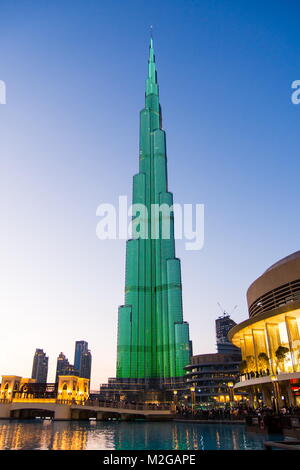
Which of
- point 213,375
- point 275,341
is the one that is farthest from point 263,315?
point 213,375

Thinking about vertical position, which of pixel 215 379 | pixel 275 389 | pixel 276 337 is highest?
pixel 276 337

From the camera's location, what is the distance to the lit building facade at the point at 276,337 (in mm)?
45219

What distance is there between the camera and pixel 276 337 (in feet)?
170

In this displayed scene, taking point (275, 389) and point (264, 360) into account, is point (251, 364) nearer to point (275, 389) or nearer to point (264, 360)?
point (264, 360)

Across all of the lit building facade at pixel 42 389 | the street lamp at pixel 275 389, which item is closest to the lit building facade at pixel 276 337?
the street lamp at pixel 275 389

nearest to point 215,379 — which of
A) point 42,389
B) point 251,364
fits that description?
point 42,389

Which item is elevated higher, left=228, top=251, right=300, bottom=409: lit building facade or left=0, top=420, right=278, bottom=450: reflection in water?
left=228, top=251, right=300, bottom=409: lit building facade

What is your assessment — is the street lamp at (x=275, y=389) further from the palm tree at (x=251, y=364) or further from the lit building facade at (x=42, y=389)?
the lit building facade at (x=42, y=389)

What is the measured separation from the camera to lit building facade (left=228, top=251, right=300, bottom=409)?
148 ft

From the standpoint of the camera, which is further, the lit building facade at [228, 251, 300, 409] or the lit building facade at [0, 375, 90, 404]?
the lit building facade at [0, 375, 90, 404]

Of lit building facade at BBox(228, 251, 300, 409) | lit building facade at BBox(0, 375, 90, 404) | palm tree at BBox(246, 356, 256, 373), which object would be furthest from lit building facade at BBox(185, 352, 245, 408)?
palm tree at BBox(246, 356, 256, 373)

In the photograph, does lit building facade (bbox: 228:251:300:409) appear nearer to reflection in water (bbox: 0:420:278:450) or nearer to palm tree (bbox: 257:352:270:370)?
palm tree (bbox: 257:352:270:370)
